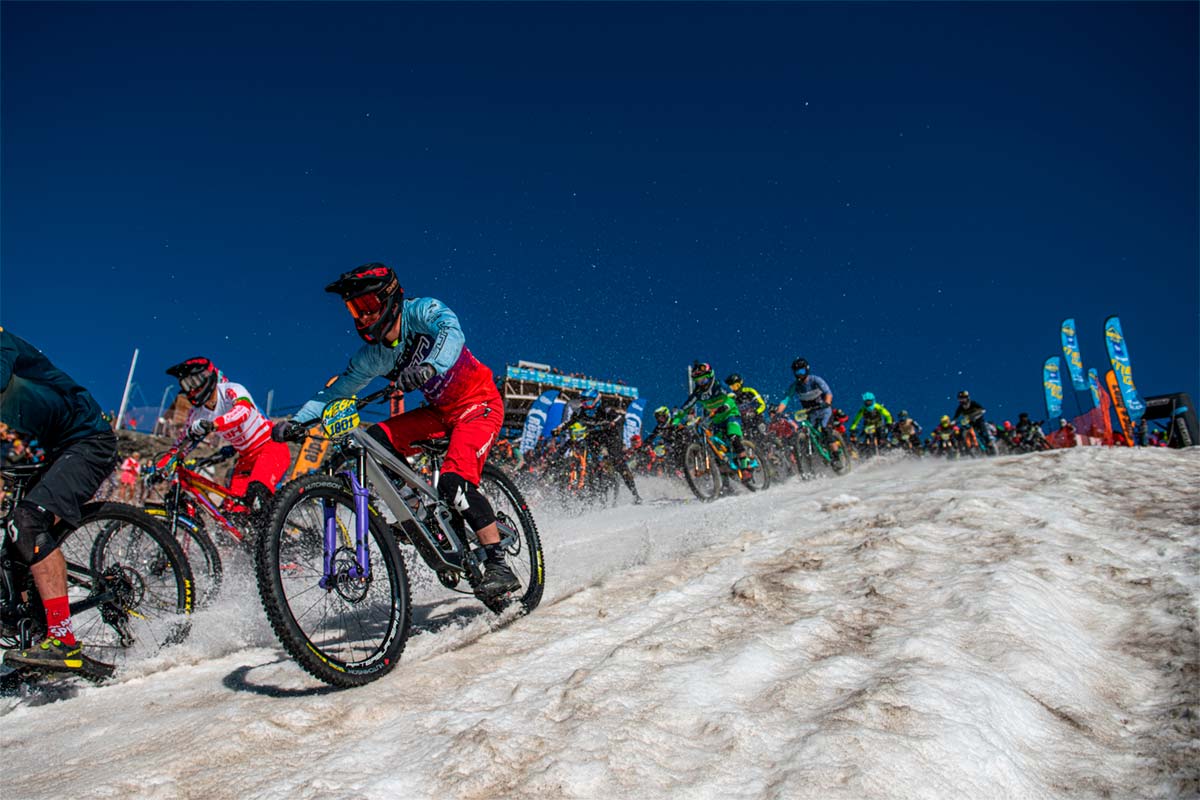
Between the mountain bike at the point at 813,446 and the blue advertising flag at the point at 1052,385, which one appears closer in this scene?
the mountain bike at the point at 813,446

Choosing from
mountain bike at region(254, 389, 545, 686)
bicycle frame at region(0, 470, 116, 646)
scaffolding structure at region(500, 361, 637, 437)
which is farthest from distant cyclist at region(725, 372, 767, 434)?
scaffolding structure at region(500, 361, 637, 437)

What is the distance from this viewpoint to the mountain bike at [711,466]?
37.0 feet

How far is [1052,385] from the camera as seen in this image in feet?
73.2

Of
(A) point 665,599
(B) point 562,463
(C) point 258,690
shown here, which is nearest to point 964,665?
(A) point 665,599

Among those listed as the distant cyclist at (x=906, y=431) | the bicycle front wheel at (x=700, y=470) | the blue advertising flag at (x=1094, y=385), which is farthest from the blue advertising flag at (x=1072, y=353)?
the bicycle front wheel at (x=700, y=470)

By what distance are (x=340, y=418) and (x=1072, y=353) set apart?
23.0m

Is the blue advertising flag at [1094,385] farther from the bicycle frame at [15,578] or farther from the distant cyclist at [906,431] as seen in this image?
the bicycle frame at [15,578]

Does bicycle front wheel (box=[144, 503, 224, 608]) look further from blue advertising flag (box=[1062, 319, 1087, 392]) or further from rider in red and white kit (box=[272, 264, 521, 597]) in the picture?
blue advertising flag (box=[1062, 319, 1087, 392])

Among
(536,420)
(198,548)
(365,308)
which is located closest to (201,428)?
(198,548)

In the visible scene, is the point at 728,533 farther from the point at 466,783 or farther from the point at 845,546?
the point at 466,783

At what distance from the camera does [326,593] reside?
3289 millimetres

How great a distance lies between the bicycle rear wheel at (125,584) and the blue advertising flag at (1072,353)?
23.2m

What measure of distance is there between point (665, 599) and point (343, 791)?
2.13 meters

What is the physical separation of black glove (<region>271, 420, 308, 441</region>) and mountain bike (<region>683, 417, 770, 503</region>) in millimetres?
8259
